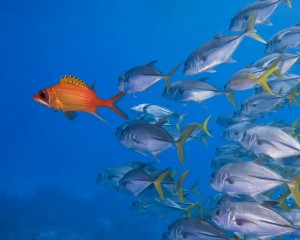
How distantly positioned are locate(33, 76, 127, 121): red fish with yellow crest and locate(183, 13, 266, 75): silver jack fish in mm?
1611

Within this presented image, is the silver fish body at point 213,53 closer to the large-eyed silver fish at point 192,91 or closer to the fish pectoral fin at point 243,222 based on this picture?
the large-eyed silver fish at point 192,91

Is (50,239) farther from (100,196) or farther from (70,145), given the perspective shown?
(70,145)

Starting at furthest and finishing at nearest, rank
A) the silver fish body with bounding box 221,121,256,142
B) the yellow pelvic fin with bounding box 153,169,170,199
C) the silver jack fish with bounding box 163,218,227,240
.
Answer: the silver fish body with bounding box 221,121,256,142, the yellow pelvic fin with bounding box 153,169,170,199, the silver jack fish with bounding box 163,218,227,240

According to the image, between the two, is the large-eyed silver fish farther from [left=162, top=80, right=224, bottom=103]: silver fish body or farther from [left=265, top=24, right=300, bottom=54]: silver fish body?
[left=265, top=24, right=300, bottom=54]: silver fish body

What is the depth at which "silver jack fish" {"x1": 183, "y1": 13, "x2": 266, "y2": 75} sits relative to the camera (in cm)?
432

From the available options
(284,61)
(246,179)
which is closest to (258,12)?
(284,61)

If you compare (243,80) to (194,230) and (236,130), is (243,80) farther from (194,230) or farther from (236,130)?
A: (194,230)

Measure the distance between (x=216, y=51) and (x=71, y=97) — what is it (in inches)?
80.4

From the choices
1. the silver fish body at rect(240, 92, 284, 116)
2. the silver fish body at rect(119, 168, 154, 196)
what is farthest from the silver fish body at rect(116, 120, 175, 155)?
the silver fish body at rect(240, 92, 284, 116)

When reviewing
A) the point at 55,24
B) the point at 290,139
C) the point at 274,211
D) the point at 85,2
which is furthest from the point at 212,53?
the point at 55,24

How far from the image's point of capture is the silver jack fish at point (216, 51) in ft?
14.2

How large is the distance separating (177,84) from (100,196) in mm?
20223

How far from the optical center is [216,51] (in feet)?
14.3

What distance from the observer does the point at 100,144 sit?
3561 inches
